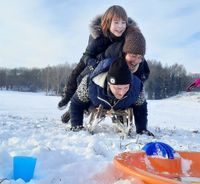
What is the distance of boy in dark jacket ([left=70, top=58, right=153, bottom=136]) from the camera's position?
13.6 feet

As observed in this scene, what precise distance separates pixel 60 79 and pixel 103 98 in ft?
247

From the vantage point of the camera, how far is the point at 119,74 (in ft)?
13.3

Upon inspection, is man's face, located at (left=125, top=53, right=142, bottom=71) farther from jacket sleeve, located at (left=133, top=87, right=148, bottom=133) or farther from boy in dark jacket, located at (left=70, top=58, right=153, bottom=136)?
jacket sleeve, located at (left=133, top=87, right=148, bottom=133)

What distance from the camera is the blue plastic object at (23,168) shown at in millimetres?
2094

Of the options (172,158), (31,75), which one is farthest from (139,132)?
(31,75)

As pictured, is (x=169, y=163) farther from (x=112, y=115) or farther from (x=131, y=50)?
(x=112, y=115)

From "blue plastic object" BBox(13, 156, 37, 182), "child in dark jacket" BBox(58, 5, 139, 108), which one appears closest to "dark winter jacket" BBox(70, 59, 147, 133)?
"child in dark jacket" BBox(58, 5, 139, 108)

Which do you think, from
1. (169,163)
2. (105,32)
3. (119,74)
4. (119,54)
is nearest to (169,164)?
(169,163)

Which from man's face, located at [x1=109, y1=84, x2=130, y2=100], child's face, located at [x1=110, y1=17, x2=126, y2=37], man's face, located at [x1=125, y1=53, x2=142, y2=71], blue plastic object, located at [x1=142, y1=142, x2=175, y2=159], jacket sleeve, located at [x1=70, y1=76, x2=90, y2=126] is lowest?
blue plastic object, located at [x1=142, y1=142, x2=175, y2=159]

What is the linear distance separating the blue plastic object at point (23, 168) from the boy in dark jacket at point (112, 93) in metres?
2.11

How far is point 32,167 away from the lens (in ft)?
6.98

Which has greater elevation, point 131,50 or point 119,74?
point 131,50

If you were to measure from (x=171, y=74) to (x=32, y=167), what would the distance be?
7088 centimetres

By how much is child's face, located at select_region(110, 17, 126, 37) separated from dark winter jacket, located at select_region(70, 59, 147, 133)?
23.0 inches
